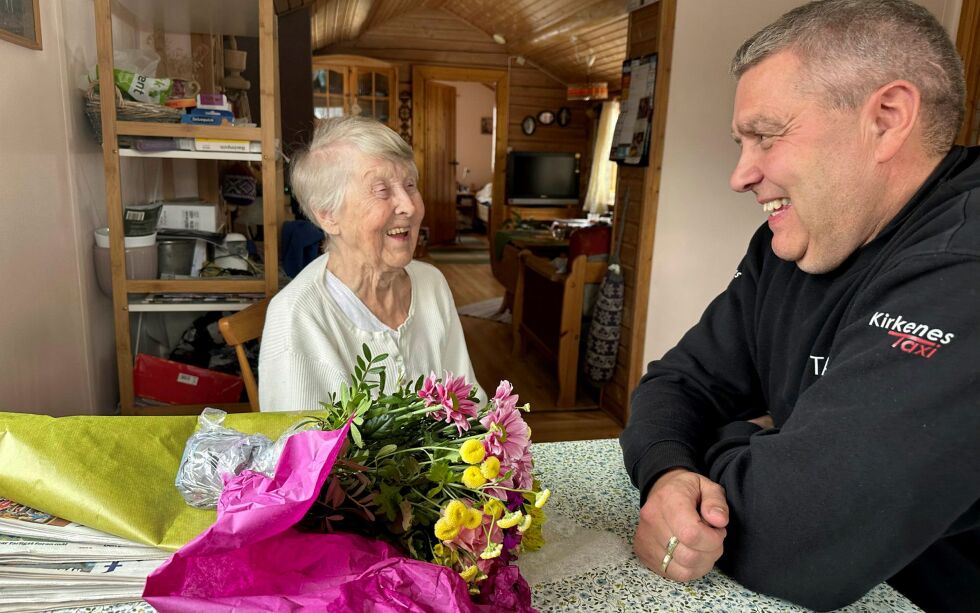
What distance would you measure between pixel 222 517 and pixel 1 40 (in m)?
1.63

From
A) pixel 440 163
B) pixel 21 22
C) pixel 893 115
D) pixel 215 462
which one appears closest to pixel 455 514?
pixel 215 462

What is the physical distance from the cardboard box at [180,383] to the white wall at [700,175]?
2097mm

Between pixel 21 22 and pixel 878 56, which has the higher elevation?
pixel 21 22

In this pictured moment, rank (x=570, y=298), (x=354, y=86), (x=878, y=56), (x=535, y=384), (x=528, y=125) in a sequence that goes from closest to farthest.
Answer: (x=878, y=56) → (x=570, y=298) → (x=535, y=384) → (x=354, y=86) → (x=528, y=125)

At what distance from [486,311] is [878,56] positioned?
219 inches

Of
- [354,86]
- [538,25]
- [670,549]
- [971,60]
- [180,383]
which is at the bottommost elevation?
[180,383]

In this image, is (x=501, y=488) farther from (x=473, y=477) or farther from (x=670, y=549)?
(x=670, y=549)

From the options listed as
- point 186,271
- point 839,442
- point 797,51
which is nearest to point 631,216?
point 186,271

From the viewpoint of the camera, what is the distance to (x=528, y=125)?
365 inches

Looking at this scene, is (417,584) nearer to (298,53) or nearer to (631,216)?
(631,216)

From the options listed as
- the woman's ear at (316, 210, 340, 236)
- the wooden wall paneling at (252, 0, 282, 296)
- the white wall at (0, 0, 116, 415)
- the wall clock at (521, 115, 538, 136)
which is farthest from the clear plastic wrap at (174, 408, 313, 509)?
the wall clock at (521, 115, 538, 136)

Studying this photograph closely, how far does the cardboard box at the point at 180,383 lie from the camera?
2.34 meters

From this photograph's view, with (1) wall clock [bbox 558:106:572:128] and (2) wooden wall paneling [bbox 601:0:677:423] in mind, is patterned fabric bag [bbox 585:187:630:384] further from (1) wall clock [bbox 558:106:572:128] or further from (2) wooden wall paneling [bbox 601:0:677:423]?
(1) wall clock [bbox 558:106:572:128]

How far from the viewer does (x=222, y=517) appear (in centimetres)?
52
